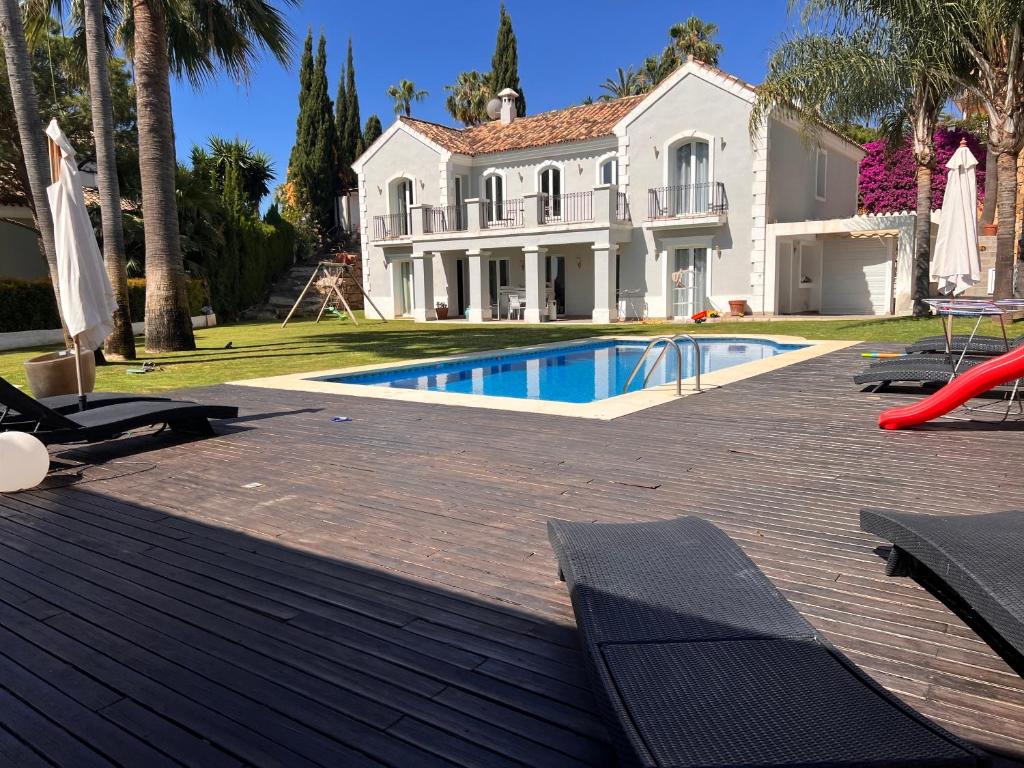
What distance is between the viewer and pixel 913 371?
296 inches

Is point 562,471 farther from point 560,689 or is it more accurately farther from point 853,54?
point 853,54

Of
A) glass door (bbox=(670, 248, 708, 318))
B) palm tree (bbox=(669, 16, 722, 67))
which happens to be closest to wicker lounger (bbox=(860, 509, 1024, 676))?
glass door (bbox=(670, 248, 708, 318))

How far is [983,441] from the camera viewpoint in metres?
5.70

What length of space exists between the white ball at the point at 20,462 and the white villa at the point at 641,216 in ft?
62.7

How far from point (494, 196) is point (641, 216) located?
6.35m

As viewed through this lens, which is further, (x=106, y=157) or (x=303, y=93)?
(x=303, y=93)

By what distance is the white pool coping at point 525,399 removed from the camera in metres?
7.56

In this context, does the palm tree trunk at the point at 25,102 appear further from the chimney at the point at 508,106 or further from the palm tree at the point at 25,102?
the chimney at the point at 508,106

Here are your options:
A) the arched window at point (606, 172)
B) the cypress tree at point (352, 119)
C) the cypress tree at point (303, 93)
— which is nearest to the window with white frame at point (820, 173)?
the arched window at point (606, 172)

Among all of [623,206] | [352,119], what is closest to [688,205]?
[623,206]

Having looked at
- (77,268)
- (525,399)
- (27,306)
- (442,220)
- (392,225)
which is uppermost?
(392,225)

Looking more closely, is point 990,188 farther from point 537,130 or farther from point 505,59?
point 505,59

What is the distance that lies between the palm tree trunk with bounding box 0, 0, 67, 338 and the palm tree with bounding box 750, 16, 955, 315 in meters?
14.8

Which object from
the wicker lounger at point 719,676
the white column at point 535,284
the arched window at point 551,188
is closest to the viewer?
the wicker lounger at point 719,676
